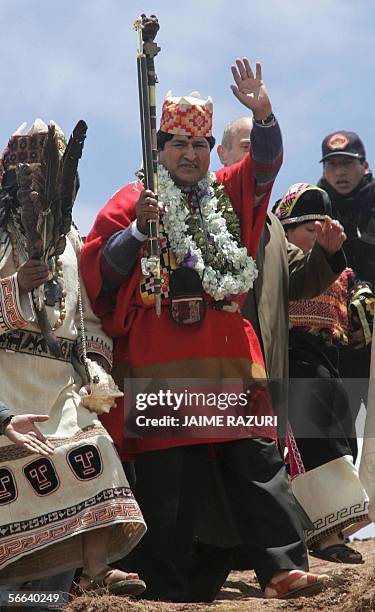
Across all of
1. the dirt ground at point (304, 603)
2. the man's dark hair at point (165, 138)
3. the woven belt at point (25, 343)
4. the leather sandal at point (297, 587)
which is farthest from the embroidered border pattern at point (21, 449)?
the man's dark hair at point (165, 138)

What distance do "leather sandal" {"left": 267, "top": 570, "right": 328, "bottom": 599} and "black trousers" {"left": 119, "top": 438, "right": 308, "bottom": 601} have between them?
69 mm

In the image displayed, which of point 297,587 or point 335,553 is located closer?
point 297,587

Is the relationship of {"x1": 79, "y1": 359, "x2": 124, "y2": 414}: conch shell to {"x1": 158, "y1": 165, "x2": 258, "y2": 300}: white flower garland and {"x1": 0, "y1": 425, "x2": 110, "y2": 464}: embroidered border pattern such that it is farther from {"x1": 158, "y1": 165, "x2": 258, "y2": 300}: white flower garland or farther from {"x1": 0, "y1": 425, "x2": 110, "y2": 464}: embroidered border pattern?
{"x1": 158, "y1": 165, "x2": 258, "y2": 300}: white flower garland

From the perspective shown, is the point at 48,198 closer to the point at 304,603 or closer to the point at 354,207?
the point at 304,603

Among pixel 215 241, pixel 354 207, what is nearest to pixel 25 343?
A: pixel 215 241

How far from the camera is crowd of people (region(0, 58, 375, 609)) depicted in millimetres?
7898

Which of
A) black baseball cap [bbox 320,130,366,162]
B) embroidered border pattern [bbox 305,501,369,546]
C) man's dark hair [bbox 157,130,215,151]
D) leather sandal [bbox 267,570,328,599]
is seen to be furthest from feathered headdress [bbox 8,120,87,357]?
black baseball cap [bbox 320,130,366,162]

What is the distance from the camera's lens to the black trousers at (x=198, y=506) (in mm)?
8203

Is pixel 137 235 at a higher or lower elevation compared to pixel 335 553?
higher

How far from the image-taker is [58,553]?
7902mm

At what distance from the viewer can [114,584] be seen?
7.69 m

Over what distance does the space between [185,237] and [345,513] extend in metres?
2.00

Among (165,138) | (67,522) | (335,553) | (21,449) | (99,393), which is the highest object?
(165,138)

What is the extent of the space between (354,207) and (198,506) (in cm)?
318
